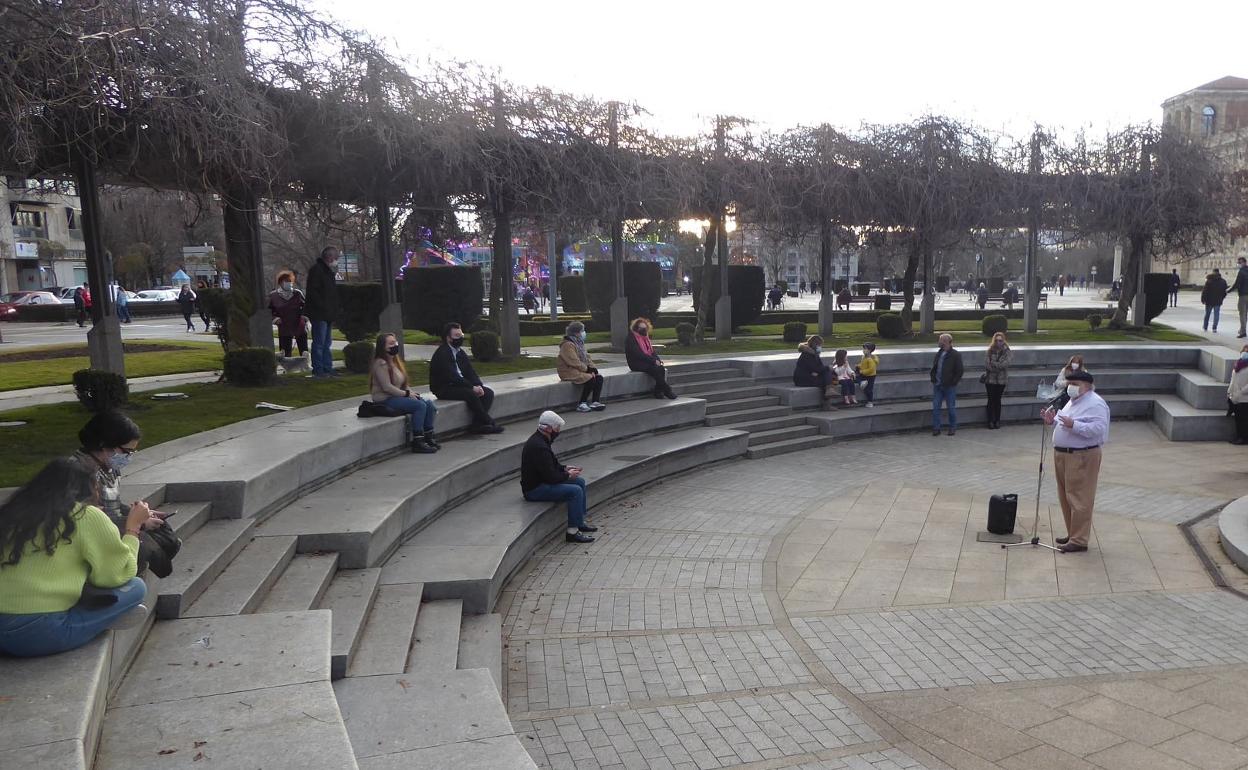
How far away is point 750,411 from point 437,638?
32.6 feet

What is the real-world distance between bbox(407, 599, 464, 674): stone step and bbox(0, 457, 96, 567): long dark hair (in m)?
2.28

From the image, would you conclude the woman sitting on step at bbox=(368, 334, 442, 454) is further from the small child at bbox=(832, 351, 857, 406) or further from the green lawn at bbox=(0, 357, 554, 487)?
the small child at bbox=(832, 351, 857, 406)

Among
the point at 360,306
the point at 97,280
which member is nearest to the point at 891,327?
the point at 360,306

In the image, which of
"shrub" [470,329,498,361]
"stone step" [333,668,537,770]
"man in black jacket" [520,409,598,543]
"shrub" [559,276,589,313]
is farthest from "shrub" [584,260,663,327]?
"stone step" [333,668,537,770]

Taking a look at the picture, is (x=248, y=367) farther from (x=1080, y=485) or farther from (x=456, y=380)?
(x=1080, y=485)

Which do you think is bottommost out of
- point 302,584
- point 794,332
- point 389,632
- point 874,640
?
point 874,640

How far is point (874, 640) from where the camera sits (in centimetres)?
664

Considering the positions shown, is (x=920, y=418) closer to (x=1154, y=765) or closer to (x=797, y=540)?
(x=797, y=540)

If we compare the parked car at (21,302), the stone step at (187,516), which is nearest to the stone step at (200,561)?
the stone step at (187,516)

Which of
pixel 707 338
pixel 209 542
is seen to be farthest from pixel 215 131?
pixel 707 338

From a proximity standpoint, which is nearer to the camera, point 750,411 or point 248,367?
point 248,367

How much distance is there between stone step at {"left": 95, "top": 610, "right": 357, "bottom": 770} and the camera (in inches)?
149

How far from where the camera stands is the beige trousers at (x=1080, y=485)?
8.55 meters

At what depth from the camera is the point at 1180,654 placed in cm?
633
